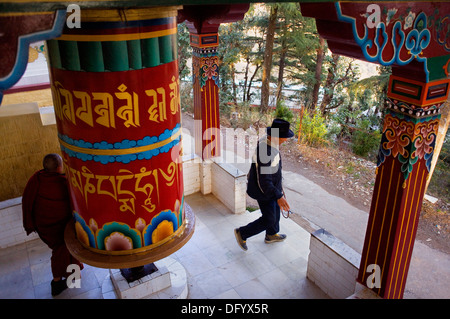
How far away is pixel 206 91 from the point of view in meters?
6.46

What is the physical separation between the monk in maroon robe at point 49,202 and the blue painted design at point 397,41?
3206 mm

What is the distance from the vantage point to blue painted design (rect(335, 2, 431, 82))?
2621 millimetres

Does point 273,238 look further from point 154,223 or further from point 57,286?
point 57,286

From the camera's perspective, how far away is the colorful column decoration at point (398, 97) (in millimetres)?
2658

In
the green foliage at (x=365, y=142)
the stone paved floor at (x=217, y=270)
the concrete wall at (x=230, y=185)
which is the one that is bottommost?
the green foliage at (x=365, y=142)

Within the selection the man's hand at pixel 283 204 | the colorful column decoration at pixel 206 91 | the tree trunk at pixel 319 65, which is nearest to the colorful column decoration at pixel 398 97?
the man's hand at pixel 283 204

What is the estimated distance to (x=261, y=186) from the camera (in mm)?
4965

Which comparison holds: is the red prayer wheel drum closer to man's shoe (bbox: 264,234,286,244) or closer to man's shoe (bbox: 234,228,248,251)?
man's shoe (bbox: 234,228,248,251)

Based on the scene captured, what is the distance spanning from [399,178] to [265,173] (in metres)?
1.94

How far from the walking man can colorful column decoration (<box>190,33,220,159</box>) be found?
1.78 meters

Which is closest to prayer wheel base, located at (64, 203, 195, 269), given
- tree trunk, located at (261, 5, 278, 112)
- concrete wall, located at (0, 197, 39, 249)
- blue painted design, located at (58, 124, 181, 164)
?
blue painted design, located at (58, 124, 181, 164)

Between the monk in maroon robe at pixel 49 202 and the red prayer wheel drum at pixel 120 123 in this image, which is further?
the monk in maroon robe at pixel 49 202

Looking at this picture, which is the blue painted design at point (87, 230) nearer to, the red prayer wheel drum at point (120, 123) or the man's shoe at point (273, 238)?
the red prayer wheel drum at point (120, 123)
